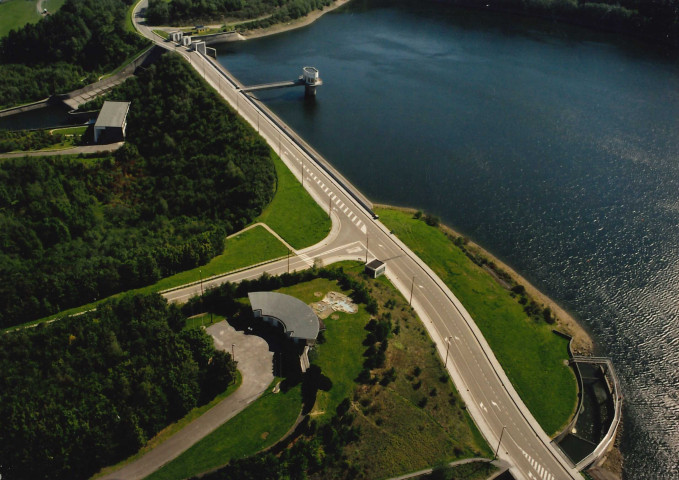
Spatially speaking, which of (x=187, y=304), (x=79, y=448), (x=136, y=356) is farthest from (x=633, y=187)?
(x=79, y=448)

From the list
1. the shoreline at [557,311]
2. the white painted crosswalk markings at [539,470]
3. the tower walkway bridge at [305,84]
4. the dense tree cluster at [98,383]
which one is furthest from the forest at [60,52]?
the white painted crosswalk markings at [539,470]

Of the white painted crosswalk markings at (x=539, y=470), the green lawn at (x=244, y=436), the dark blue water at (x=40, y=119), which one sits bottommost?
the white painted crosswalk markings at (x=539, y=470)

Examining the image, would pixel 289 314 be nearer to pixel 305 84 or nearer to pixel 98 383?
pixel 98 383

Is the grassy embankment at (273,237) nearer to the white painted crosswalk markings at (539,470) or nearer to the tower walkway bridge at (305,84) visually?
the white painted crosswalk markings at (539,470)

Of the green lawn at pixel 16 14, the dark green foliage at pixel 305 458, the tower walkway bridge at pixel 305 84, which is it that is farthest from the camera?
the green lawn at pixel 16 14

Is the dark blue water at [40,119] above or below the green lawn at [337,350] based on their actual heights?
above

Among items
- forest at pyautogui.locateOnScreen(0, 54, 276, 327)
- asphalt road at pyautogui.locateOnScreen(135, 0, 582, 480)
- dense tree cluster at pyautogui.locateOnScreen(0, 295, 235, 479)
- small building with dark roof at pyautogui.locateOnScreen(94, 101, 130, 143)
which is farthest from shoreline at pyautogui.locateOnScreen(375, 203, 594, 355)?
small building with dark roof at pyautogui.locateOnScreen(94, 101, 130, 143)
